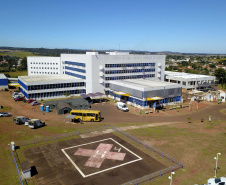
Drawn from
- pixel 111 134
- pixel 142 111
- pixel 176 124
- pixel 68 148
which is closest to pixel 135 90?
pixel 142 111

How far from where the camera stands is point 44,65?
10669 cm

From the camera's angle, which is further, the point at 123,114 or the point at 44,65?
the point at 44,65

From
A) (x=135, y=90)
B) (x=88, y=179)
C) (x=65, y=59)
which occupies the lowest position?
(x=88, y=179)

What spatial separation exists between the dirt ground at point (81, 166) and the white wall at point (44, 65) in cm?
7251

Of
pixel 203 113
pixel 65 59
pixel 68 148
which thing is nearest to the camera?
pixel 68 148

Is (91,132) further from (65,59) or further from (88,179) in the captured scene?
(65,59)

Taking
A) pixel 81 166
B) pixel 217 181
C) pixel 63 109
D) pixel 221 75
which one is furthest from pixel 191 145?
pixel 221 75

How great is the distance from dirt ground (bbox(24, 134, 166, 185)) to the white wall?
238 feet

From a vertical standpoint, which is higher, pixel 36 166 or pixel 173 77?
pixel 173 77

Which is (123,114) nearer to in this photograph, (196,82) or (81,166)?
(81,166)

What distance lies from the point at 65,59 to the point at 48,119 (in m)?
47.1

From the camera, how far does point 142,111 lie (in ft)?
181

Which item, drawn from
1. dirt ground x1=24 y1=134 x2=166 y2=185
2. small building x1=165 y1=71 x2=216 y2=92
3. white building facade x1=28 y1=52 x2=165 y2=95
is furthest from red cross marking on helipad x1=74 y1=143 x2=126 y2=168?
small building x1=165 y1=71 x2=216 y2=92

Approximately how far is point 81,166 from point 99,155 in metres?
3.85
